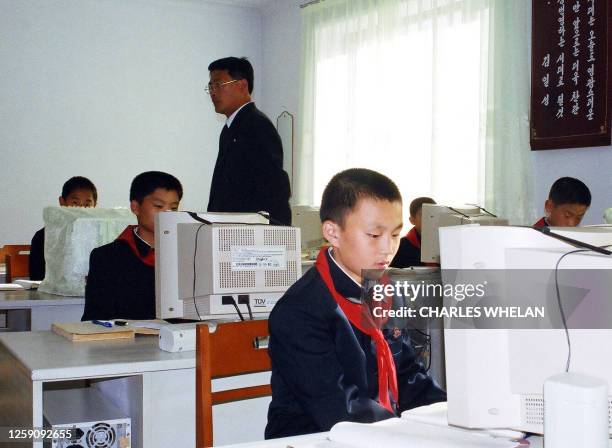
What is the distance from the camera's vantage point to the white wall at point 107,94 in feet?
18.5

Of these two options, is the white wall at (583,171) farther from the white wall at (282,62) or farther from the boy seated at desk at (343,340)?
the boy seated at desk at (343,340)

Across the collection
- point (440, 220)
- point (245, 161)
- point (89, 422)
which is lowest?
point (89, 422)

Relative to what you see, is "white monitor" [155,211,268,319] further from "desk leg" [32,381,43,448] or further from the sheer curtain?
the sheer curtain

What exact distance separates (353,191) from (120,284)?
134cm

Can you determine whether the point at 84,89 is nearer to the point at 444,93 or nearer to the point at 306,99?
the point at 306,99

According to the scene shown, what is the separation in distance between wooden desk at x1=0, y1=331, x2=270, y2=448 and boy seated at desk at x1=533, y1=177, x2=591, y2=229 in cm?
207

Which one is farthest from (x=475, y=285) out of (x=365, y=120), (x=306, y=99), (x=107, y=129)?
(x=107, y=129)

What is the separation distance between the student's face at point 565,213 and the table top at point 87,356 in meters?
2.18

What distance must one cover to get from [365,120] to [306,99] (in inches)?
30.0

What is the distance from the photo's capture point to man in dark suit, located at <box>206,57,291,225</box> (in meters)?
2.81

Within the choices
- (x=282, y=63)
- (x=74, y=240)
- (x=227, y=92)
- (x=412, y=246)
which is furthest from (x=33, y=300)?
(x=282, y=63)

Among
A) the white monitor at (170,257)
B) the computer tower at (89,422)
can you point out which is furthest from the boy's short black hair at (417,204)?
the computer tower at (89,422)

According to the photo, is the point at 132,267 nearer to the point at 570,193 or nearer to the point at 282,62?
the point at 570,193

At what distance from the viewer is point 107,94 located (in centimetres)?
603
